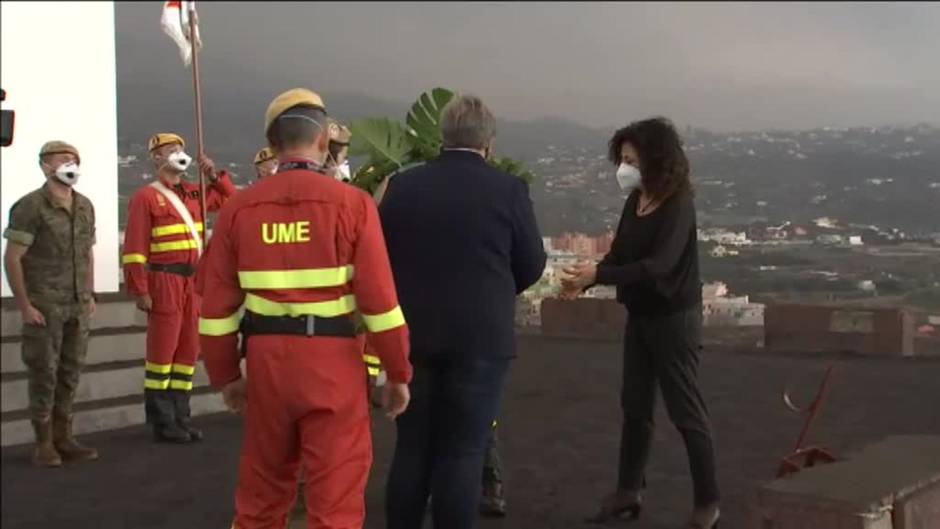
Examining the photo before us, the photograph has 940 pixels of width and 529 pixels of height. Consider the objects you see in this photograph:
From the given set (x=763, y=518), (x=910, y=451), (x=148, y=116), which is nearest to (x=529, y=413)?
(x=148, y=116)

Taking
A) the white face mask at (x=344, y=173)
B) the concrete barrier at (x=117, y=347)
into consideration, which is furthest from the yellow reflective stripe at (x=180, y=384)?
the white face mask at (x=344, y=173)

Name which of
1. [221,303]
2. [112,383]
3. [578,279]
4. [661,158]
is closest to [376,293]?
[221,303]

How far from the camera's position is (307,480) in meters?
2.60

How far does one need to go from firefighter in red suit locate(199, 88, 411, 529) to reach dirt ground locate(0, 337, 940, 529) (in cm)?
121

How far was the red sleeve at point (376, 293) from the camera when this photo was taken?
2.54 m

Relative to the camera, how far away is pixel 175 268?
553 cm

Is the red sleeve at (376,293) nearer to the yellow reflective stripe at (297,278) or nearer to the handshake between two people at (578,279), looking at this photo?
the yellow reflective stripe at (297,278)

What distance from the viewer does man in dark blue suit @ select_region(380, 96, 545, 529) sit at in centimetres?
291

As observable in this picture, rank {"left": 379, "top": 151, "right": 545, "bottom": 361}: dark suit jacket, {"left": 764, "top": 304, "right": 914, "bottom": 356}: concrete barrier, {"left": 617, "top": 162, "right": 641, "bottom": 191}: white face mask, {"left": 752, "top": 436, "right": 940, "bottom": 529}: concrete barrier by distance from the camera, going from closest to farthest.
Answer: {"left": 752, "top": 436, "right": 940, "bottom": 529}: concrete barrier → {"left": 379, "top": 151, "right": 545, "bottom": 361}: dark suit jacket → {"left": 617, "top": 162, "right": 641, "bottom": 191}: white face mask → {"left": 764, "top": 304, "right": 914, "bottom": 356}: concrete barrier

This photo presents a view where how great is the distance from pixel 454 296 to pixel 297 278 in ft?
1.71

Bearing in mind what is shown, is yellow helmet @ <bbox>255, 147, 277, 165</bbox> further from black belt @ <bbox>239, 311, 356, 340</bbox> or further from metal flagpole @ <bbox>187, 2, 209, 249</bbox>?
black belt @ <bbox>239, 311, 356, 340</bbox>

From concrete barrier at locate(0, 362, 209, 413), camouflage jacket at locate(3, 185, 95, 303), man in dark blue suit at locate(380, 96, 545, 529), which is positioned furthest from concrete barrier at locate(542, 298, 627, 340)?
man in dark blue suit at locate(380, 96, 545, 529)

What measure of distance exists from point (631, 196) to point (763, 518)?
1.29 m

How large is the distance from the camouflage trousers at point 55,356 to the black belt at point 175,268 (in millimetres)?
583
